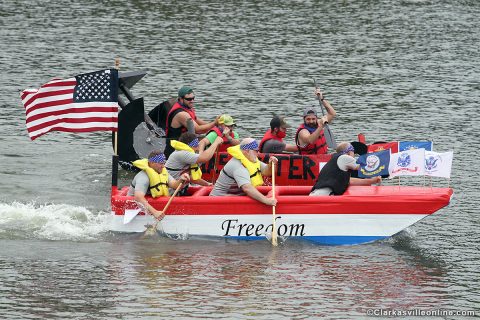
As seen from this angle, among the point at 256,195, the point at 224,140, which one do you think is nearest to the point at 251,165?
the point at 256,195

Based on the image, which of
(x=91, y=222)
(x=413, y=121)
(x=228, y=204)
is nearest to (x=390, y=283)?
(x=228, y=204)

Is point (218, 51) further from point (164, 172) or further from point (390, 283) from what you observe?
point (390, 283)

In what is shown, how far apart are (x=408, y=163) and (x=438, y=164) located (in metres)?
0.52

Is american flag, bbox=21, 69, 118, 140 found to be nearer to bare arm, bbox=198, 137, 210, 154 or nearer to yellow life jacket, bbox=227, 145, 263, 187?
yellow life jacket, bbox=227, 145, 263, 187

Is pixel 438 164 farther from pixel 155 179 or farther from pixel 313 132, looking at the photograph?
pixel 155 179

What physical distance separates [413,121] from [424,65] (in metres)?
7.94

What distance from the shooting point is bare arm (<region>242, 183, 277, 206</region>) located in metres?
20.0

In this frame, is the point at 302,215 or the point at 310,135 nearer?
the point at 302,215

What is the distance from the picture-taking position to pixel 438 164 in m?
20.0

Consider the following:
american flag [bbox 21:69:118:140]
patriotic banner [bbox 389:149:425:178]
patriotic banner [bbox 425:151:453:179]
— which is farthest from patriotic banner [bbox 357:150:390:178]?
american flag [bbox 21:69:118:140]

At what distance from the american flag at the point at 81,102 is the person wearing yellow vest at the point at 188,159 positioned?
1.43m

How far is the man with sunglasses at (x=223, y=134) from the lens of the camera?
23.1 m

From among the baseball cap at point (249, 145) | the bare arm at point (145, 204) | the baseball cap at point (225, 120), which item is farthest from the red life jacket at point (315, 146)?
the bare arm at point (145, 204)

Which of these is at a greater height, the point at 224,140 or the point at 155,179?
the point at 224,140
